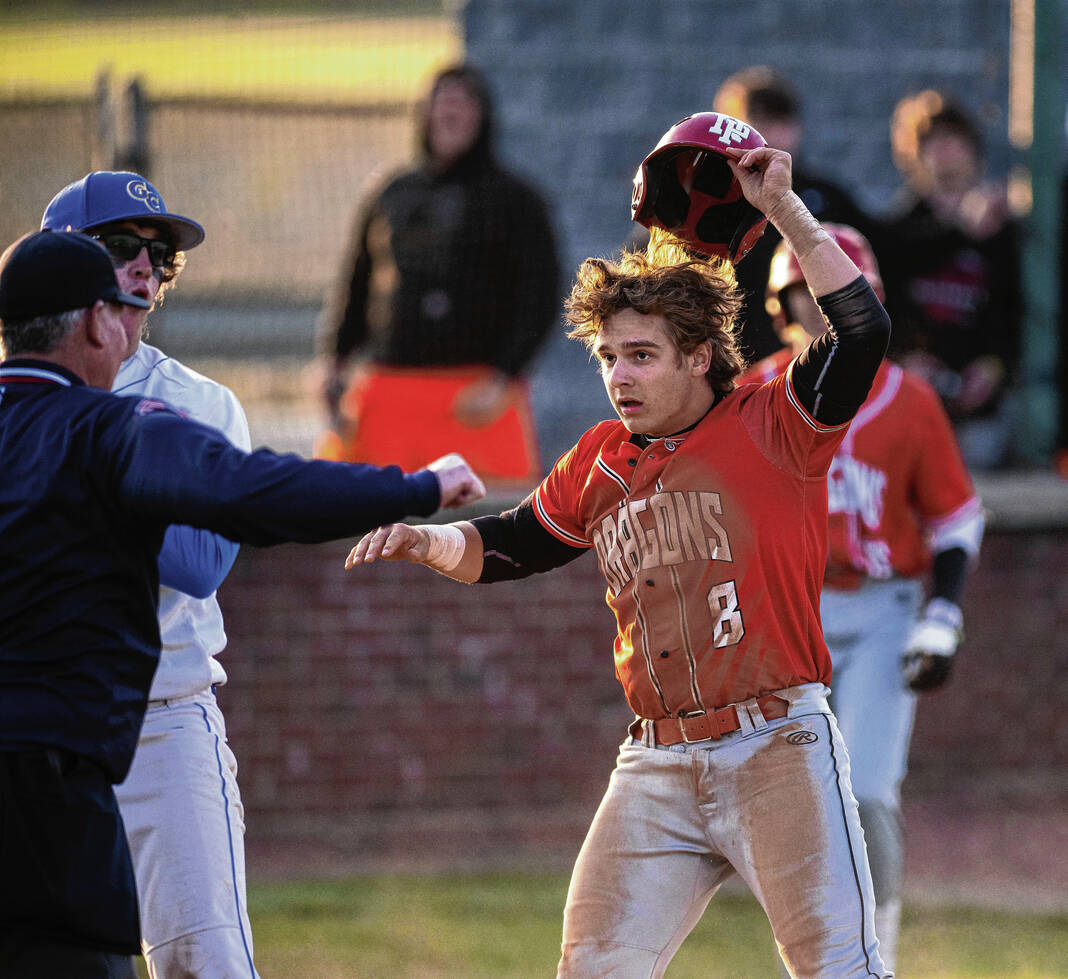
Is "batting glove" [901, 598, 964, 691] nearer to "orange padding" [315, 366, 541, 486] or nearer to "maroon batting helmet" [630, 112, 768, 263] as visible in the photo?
"maroon batting helmet" [630, 112, 768, 263]

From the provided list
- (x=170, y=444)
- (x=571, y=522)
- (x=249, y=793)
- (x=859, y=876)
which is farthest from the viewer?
(x=249, y=793)

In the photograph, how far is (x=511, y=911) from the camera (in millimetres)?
6738

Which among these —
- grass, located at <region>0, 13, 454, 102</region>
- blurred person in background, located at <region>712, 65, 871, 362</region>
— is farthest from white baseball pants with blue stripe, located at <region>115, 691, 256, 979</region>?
grass, located at <region>0, 13, 454, 102</region>

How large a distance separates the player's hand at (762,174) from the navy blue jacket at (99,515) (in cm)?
105

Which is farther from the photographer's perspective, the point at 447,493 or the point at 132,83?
the point at 132,83

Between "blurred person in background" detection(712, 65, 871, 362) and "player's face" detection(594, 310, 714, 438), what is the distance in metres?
1.73

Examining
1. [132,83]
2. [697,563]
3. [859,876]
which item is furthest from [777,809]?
[132,83]

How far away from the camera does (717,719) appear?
11.8ft

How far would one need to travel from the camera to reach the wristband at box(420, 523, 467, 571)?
383cm

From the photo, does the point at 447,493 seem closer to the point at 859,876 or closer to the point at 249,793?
the point at 859,876

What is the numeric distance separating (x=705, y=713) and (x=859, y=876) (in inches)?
18.2

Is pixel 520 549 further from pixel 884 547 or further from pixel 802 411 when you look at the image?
pixel 884 547

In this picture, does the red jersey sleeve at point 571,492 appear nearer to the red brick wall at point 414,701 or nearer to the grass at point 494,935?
the grass at point 494,935

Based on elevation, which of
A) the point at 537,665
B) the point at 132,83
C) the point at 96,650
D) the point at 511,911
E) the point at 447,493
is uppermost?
the point at 132,83
